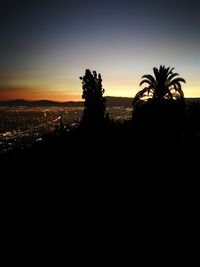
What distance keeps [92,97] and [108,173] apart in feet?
38.1

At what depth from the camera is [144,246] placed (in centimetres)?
951

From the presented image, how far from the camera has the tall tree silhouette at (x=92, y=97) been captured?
79.3ft

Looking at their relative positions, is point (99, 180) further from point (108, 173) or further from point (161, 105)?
point (161, 105)

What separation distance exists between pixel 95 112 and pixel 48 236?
15297mm

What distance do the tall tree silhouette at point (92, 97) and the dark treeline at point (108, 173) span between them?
114 centimetres

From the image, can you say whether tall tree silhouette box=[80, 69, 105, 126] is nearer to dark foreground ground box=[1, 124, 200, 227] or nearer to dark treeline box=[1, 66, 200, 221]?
dark treeline box=[1, 66, 200, 221]

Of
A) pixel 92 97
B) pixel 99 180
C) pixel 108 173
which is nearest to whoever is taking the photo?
pixel 99 180

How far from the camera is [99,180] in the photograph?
1363 centimetres

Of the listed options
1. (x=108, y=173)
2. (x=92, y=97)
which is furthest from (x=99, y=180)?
(x=92, y=97)

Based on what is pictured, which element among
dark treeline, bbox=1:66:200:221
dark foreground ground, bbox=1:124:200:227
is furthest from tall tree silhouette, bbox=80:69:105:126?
dark foreground ground, bbox=1:124:200:227

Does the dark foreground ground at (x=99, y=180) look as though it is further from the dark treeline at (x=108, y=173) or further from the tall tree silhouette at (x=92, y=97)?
the tall tree silhouette at (x=92, y=97)

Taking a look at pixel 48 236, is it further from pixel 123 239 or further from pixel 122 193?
pixel 122 193

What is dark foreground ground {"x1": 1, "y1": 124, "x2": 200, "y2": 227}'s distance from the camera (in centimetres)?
1125

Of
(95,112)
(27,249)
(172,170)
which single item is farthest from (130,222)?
(95,112)
